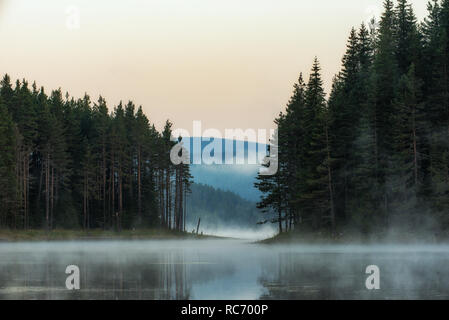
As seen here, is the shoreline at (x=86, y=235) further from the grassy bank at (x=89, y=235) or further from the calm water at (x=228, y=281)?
the calm water at (x=228, y=281)

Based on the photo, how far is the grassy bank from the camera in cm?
8189

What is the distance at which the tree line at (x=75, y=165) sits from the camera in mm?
92238

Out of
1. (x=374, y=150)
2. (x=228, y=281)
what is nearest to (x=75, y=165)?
(x=374, y=150)

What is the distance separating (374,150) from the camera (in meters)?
71.4

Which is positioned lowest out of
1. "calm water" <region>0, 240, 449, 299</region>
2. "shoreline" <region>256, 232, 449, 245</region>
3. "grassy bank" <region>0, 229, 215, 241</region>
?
"grassy bank" <region>0, 229, 215, 241</region>

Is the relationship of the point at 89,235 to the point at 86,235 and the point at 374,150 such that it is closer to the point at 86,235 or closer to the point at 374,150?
the point at 86,235

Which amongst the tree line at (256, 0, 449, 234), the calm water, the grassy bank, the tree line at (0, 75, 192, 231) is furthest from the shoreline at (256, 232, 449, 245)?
the tree line at (0, 75, 192, 231)

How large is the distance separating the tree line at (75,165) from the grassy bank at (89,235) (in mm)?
3096

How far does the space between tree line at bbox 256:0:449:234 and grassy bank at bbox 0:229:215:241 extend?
65.8 ft

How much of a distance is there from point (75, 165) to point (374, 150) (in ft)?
190

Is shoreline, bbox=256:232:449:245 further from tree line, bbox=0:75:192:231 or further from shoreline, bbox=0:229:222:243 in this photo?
tree line, bbox=0:75:192:231

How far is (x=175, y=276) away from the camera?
27.6 m
